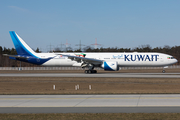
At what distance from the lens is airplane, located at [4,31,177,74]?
46.1 meters

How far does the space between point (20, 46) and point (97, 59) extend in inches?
740

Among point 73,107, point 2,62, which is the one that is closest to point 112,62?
point 73,107

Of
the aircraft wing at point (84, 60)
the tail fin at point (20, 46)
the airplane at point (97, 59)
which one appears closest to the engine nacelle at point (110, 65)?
the airplane at point (97, 59)

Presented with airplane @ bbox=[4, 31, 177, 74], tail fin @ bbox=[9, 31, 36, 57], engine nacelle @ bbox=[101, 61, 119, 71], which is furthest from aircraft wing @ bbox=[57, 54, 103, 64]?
tail fin @ bbox=[9, 31, 36, 57]

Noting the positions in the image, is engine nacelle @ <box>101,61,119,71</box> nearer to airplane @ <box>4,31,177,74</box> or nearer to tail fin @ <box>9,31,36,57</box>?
airplane @ <box>4,31,177,74</box>

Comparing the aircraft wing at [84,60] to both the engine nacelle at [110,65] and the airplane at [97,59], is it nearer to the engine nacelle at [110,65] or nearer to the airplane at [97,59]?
the airplane at [97,59]

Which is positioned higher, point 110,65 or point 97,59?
point 97,59

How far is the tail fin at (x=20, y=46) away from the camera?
50.2 m

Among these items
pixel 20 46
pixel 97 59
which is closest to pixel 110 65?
pixel 97 59

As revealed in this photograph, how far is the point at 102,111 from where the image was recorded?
38.9ft

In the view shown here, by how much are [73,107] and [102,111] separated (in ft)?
6.92

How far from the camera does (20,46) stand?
50469 millimetres

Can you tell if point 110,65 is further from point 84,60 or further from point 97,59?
point 84,60
